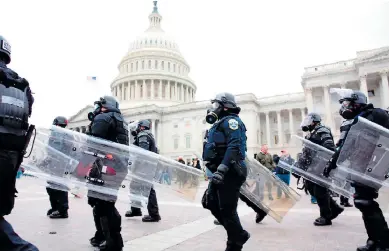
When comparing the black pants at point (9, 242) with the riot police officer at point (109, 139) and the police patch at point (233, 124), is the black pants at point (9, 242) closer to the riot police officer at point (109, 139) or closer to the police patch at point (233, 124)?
the riot police officer at point (109, 139)

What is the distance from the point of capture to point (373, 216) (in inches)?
155

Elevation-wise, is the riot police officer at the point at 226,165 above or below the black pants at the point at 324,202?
above

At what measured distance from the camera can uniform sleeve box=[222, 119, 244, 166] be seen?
3.81 meters

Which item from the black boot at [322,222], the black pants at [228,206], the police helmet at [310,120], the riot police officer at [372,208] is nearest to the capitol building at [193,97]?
the police helmet at [310,120]

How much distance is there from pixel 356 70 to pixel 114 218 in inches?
1815

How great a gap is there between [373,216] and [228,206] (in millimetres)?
1944

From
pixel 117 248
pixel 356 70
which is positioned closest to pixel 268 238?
pixel 117 248

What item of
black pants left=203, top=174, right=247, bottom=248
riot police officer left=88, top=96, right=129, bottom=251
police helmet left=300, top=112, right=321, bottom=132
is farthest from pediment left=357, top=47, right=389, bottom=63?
riot police officer left=88, top=96, right=129, bottom=251

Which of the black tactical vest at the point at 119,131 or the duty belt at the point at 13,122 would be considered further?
the black tactical vest at the point at 119,131

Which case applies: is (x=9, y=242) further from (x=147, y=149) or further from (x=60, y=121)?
(x=60, y=121)

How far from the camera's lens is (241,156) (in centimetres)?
403

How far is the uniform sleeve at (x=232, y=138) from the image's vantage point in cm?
381

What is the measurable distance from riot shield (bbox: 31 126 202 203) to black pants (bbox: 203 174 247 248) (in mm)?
1292

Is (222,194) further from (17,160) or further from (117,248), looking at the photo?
(17,160)
